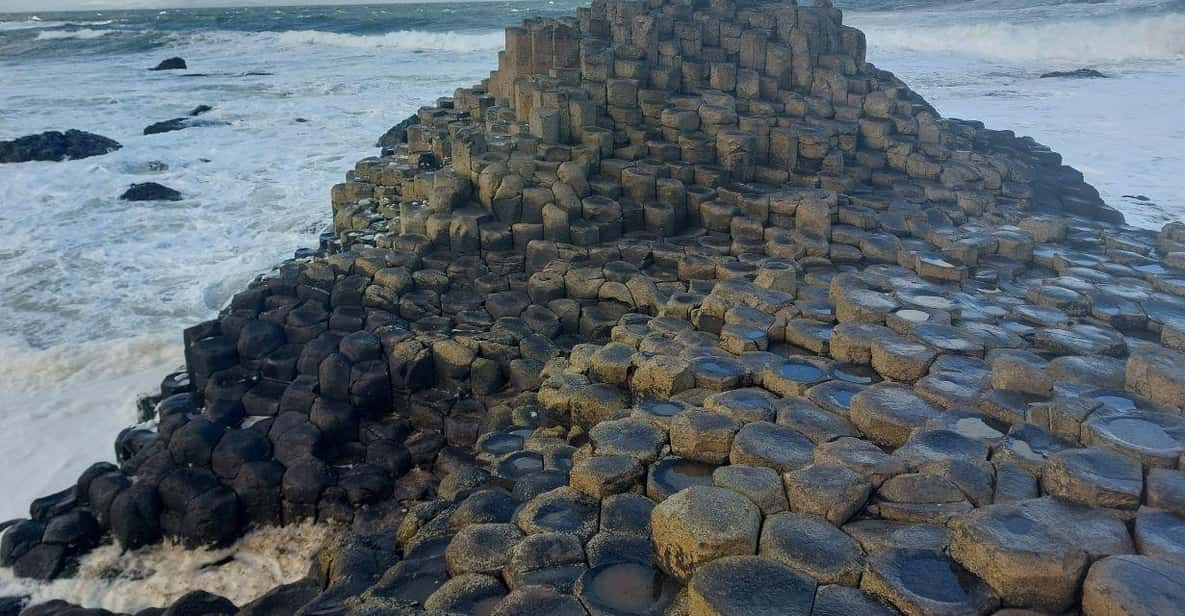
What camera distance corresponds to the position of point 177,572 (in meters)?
5.43

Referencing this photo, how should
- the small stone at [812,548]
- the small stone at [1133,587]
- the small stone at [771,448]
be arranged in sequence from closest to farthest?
the small stone at [1133,587] → the small stone at [812,548] → the small stone at [771,448]

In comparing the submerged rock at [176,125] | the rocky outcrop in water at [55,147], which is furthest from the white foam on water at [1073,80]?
the rocky outcrop in water at [55,147]

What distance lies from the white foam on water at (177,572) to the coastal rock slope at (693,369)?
13 cm

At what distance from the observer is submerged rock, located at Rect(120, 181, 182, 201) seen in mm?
13820

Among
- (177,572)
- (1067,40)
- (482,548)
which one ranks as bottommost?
(177,572)

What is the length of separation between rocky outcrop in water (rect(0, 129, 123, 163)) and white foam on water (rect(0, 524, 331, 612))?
14198 mm

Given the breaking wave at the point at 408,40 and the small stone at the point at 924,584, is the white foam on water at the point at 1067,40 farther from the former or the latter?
the small stone at the point at 924,584

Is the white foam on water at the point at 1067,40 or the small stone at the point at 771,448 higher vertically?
the white foam on water at the point at 1067,40

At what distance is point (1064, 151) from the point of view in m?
14.9

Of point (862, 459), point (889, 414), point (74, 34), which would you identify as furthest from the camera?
point (74, 34)

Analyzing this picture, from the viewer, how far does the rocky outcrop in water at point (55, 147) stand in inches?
655

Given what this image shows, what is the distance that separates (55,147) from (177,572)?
1532cm

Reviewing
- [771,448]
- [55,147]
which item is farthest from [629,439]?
[55,147]

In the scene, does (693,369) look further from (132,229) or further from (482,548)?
(132,229)
